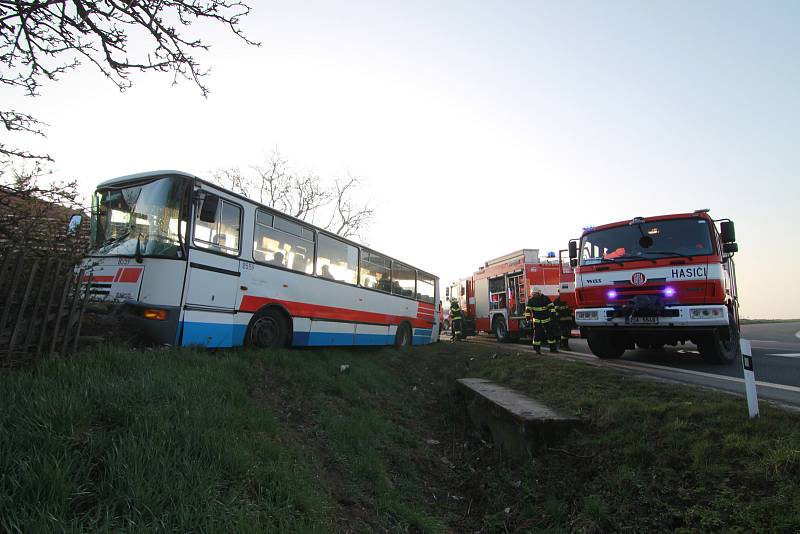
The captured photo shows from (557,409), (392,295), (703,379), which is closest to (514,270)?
(392,295)

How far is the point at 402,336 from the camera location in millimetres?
13188

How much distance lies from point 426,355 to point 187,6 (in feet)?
31.6

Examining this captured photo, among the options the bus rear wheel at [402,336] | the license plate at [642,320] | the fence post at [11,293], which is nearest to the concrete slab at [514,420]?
the license plate at [642,320]

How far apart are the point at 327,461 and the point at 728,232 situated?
8.42 metres

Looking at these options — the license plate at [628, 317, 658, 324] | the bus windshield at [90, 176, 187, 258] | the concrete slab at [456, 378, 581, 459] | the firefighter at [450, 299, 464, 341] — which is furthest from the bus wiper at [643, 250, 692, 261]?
the firefighter at [450, 299, 464, 341]

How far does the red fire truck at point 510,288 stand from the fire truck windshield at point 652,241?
3.10 metres

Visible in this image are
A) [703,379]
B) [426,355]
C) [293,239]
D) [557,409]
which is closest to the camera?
[557,409]

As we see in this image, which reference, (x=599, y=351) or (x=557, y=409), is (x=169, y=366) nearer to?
(x=557, y=409)

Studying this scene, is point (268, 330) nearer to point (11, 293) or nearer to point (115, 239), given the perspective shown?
point (115, 239)

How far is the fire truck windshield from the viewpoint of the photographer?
7.82 meters

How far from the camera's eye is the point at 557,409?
4.80 metres

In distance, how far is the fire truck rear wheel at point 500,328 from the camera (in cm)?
1706

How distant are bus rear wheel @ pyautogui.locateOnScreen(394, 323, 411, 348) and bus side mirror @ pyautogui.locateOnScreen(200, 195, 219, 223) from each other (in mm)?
7641

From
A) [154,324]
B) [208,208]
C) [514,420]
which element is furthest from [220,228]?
[514,420]
